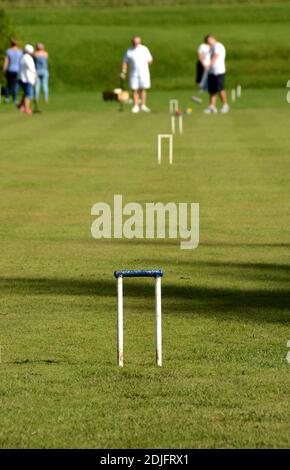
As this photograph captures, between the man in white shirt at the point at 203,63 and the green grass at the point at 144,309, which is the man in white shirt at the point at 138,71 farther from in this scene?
the green grass at the point at 144,309

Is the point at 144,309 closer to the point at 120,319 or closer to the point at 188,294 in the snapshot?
the point at 188,294

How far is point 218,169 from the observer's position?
29297 millimetres

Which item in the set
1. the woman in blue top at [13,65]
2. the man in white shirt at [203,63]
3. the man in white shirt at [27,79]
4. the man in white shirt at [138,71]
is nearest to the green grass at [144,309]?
the man in white shirt at [27,79]

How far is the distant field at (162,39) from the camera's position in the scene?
265 feet

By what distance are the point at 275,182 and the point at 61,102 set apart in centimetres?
3358

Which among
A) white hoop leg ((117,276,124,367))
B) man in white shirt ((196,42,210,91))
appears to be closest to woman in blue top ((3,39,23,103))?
man in white shirt ((196,42,210,91))

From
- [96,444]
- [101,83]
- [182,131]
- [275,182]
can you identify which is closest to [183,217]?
[275,182]

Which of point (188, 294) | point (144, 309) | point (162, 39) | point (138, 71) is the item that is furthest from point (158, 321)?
point (162, 39)

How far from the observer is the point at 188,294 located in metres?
→ 15.2

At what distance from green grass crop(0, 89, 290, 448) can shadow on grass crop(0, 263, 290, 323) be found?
0.06 feet

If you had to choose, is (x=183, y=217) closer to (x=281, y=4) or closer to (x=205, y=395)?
(x=205, y=395)

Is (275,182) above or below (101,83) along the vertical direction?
below

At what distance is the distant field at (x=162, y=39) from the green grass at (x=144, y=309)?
48.1 metres

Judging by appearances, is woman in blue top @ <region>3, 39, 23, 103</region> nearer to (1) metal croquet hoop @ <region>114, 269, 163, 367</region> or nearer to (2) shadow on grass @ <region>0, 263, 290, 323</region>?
(2) shadow on grass @ <region>0, 263, 290, 323</region>
